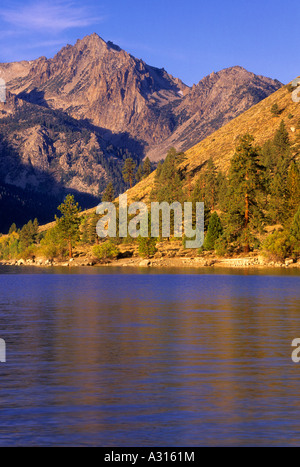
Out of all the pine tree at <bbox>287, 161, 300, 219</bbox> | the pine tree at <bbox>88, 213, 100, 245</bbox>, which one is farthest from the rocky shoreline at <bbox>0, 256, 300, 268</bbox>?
A: the pine tree at <bbox>88, 213, 100, 245</bbox>

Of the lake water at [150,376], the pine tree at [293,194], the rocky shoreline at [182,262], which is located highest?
the pine tree at [293,194]

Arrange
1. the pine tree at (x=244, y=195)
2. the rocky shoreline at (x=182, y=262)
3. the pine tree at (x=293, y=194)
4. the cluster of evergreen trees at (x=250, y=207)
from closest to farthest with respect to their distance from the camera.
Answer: the rocky shoreline at (x=182, y=262)
the cluster of evergreen trees at (x=250, y=207)
the pine tree at (x=293, y=194)
the pine tree at (x=244, y=195)

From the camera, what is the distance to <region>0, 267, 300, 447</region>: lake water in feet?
50.5

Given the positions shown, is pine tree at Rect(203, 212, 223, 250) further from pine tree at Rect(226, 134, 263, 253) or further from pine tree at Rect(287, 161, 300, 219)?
pine tree at Rect(287, 161, 300, 219)

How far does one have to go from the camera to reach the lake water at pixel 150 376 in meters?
15.4

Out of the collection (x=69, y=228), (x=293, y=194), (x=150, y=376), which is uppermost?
(x=293, y=194)

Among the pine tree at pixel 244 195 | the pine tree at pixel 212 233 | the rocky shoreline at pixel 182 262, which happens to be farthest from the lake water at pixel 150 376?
the pine tree at pixel 212 233

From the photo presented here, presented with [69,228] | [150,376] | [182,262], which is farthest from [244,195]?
[150,376]

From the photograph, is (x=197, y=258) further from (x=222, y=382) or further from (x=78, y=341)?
(x=222, y=382)

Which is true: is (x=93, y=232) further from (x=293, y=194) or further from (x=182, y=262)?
(x=293, y=194)

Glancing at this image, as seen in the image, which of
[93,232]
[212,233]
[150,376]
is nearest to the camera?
[150,376]

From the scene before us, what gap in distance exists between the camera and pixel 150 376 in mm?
22141

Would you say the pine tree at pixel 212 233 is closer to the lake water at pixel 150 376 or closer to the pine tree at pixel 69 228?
the pine tree at pixel 69 228
